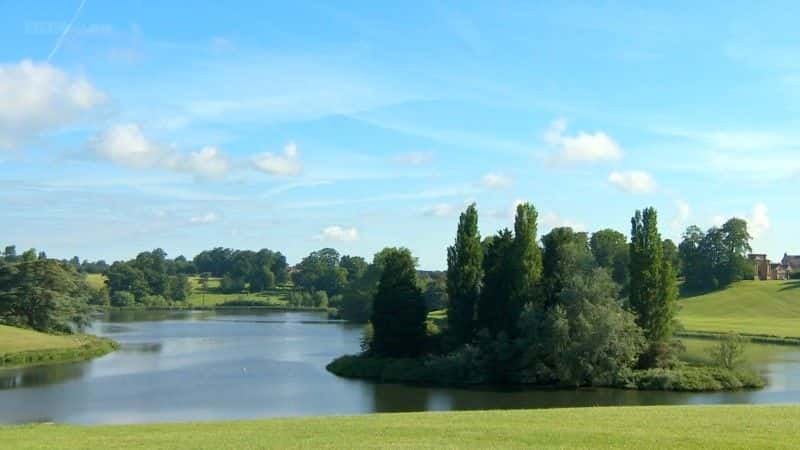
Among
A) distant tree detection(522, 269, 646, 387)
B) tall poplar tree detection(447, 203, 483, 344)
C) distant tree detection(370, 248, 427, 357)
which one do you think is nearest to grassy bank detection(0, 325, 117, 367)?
→ distant tree detection(370, 248, 427, 357)

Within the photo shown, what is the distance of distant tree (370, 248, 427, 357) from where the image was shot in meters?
59.8

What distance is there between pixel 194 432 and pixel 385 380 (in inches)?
Result: 1276

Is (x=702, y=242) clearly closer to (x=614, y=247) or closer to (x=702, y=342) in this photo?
(x=614, y=247)

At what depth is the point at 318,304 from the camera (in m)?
181

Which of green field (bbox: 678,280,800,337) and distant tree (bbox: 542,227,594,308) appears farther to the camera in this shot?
green field (bbox: 678,280,800,337)

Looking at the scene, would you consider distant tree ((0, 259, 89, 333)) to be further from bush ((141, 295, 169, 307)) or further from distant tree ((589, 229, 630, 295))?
bush ((141, 295, 169, 307))

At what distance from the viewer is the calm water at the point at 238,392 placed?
39219mm

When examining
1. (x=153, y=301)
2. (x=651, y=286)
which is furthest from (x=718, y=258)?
(x=153, y=301)

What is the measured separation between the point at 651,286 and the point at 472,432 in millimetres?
38883

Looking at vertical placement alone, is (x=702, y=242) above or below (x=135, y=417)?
above

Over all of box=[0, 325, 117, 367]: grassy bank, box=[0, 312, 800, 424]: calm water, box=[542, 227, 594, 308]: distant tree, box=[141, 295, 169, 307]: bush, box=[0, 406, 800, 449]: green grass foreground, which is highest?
box=[542, 227, 594, 308]: distant tree

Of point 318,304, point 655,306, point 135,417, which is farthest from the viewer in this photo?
point 318,304

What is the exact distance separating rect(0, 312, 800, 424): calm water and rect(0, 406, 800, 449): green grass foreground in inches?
482

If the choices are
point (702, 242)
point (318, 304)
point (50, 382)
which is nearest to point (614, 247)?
point (702, 242)
